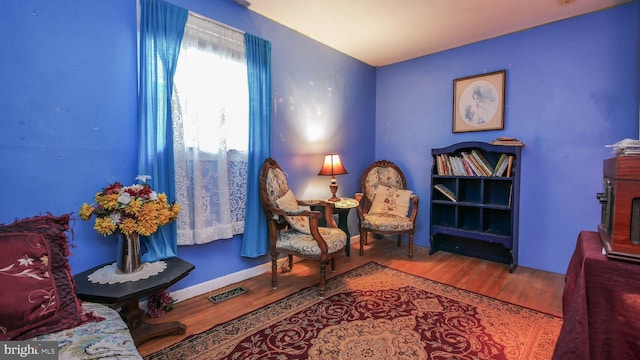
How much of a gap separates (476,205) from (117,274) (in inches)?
128

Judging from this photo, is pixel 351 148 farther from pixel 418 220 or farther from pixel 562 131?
pixel 562 131

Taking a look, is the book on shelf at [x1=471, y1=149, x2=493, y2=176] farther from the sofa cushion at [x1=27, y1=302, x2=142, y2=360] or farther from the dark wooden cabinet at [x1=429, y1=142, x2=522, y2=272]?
the sofa cushion at [x1=27, y1=302, x2=142, y2=360]

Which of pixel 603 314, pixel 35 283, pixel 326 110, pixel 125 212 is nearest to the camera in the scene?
pixel 603 314

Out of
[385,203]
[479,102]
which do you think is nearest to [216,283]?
[385,203]

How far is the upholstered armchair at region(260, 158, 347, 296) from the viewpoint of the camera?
2.45 m

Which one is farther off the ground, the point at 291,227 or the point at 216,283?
the point at 291,227

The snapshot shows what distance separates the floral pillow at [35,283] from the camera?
1.07 meters

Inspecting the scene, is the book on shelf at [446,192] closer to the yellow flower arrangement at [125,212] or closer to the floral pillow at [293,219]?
the floral pillow at [293,219]

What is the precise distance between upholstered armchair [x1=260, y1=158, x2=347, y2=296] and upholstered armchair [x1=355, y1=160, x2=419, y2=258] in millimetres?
771

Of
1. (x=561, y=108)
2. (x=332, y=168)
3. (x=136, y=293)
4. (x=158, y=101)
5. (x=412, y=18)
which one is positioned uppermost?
(x=412, y=18)

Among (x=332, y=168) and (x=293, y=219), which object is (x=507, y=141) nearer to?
(x=332, y=168)

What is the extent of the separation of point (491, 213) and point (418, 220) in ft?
2.94

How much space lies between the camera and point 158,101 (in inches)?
83.1

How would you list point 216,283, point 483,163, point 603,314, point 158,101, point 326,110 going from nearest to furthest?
point 603,314
point 158,101
point 216,283
point 483,163
point 326,110
